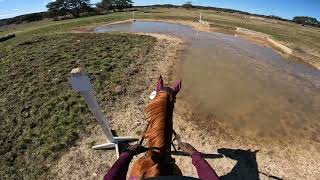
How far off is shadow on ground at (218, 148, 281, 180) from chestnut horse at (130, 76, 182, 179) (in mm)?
3921

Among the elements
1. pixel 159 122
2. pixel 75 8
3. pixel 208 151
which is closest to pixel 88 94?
pixel 159 122

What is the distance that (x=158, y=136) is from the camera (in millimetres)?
3846

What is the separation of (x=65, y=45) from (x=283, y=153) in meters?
15.2

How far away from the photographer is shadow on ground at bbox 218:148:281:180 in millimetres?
7492

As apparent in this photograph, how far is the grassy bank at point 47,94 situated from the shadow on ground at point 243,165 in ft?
14.3

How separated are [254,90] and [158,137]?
10.3m

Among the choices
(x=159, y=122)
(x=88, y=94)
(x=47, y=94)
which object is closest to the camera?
(x=159, y=122)

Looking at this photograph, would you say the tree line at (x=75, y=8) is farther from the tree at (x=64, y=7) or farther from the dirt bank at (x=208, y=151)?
the dirt bank at (x=208, y=151)

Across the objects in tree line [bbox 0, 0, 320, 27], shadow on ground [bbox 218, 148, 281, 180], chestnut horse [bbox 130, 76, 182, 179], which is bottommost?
shadow on ground [bbox 218, 148, 281, 180]

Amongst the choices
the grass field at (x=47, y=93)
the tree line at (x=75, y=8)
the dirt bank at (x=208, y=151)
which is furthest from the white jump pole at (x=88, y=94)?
the tree line at (x=75, y=8)

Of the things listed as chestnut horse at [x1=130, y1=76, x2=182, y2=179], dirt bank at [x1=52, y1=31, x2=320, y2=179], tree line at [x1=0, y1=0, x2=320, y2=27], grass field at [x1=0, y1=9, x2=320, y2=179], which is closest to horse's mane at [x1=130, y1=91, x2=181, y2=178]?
chestnut horse at [x1=130, y1=76, x2=182, y2=179]

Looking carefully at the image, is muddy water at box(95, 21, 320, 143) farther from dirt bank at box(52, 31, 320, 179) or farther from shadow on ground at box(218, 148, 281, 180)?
shadow on ground at box(218, 148, 281, 180)

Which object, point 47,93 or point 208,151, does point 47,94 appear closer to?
point 47,93

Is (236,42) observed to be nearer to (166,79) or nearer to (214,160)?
(166,79)
